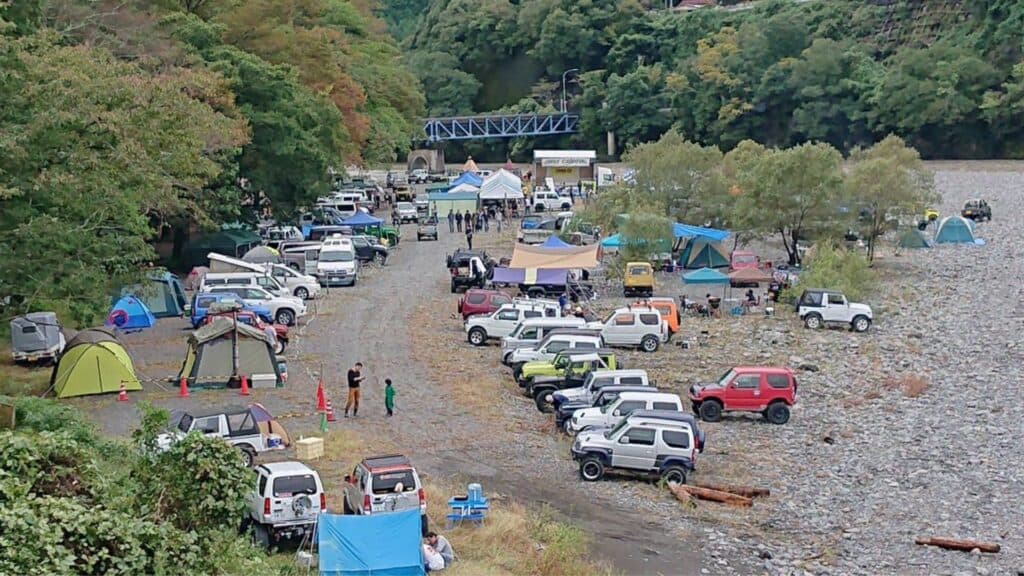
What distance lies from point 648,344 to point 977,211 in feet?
110

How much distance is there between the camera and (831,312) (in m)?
33.2

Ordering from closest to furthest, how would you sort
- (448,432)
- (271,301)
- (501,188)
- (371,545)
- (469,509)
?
(371,545) < (469,509) < (448,432) < (271,301) < (501,188)

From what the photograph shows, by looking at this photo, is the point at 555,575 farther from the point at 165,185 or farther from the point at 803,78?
the point at 803,78

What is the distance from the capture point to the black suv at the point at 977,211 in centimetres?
5711

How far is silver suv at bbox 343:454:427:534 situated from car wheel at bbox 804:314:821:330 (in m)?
19.6

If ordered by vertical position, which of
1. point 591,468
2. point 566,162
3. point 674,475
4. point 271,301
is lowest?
point 674,475

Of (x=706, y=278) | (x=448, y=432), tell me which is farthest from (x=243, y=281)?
(x=706, y=278)

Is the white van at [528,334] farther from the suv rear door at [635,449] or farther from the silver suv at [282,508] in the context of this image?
the silver suv at [282,508]

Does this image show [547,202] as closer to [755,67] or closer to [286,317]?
[755,67]

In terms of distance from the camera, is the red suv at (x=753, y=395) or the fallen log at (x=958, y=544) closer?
the fallen log at (x=958, y=544)

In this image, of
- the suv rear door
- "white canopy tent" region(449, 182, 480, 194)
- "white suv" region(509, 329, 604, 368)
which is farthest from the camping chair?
"white canopy tent" region(449, 182, 480, 194)

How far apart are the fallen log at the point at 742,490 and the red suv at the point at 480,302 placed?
14.2m

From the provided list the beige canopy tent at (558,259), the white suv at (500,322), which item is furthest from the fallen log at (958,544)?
the beige canopy tent at (558,259)

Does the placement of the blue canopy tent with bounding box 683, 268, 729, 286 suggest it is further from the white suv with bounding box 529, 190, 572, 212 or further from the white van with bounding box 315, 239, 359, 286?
the white suv with bounding box 529, 190, 572, 212
